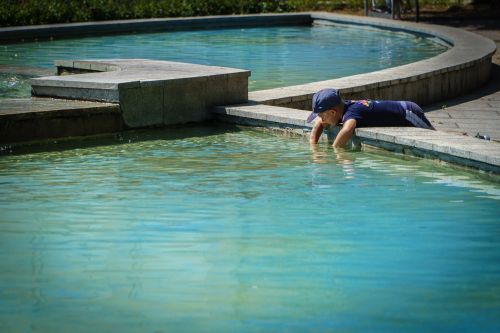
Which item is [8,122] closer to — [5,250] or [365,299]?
[5,250]

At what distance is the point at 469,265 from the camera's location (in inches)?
220

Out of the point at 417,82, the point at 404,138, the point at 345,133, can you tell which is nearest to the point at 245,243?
the point at 404,138

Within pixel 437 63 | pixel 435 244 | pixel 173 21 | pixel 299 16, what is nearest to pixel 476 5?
pixel 299 16

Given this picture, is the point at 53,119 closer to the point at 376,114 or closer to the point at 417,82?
the point at 376,114

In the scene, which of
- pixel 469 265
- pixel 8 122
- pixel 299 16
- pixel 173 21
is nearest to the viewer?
pixel 469 265

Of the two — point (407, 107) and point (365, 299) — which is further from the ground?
point (407, 107)

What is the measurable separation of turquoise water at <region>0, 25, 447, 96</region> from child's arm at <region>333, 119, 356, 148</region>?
13.1 feet

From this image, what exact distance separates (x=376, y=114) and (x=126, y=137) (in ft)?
7.29

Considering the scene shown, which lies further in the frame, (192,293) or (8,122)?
(8,122)

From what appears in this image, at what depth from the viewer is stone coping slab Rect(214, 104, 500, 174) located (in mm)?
7512

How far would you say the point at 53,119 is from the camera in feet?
29.6

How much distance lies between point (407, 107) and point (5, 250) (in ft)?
13.4

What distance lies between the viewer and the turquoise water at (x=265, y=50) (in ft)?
46.6

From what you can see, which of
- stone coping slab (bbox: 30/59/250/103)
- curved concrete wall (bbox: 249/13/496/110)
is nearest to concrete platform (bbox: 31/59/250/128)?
stone coping slab (bbox: 30/59/250/103)
